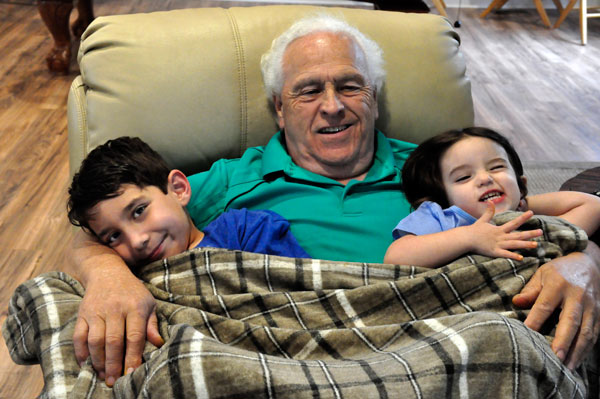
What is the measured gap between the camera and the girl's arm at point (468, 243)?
1200mm

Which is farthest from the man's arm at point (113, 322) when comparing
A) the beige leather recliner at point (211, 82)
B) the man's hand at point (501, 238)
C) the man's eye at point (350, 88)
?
the man's eye at point (350, 88)

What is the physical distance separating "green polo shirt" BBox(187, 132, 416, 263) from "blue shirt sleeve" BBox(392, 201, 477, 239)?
10 cm

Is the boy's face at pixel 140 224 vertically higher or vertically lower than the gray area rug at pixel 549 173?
higher

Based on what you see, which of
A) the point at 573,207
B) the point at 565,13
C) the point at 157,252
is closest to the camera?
the point at 157,252

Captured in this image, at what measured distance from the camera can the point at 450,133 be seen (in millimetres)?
1513

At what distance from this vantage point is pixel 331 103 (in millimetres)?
1613

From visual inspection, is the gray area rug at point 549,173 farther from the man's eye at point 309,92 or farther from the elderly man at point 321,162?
the man's eye at point 309,92

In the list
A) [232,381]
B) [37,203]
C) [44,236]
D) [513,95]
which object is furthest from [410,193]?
[513,95]

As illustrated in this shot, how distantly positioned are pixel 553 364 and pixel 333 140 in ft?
2.61

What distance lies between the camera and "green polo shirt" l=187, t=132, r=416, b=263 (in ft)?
4.83

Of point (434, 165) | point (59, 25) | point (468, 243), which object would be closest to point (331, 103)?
point (434, 165)

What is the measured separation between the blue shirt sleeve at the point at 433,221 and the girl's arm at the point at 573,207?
0.61 feet

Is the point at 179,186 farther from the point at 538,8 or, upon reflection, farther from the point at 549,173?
the point at 538,8

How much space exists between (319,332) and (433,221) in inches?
16.5
